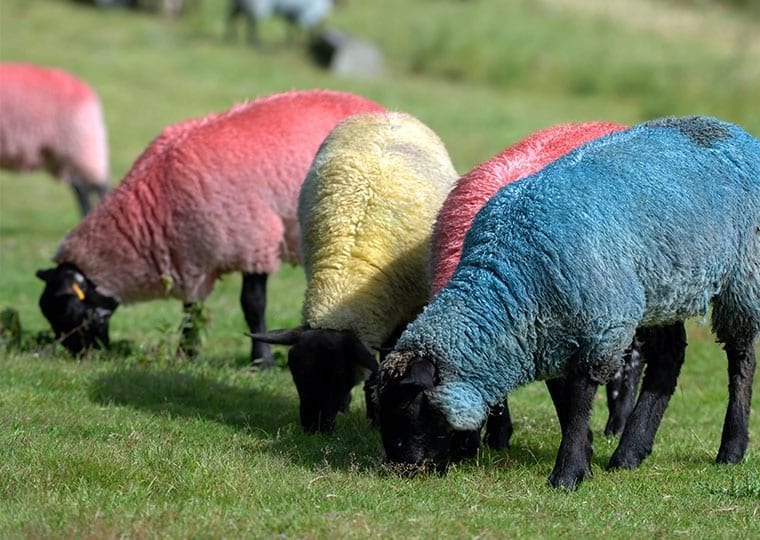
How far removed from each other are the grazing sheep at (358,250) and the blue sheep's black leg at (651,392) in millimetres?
1419

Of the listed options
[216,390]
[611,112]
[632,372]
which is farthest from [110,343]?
[611,112]

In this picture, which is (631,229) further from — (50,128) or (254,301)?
(50,128)

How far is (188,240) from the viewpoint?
9688 millimetres

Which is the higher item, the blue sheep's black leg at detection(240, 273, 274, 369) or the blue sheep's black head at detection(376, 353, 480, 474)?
the blue sheep's black head at detection(376, 353, 480, 474)

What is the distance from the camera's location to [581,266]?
5.98 m

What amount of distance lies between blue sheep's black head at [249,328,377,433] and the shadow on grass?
0.14 metres

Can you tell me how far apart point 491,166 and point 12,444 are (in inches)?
122

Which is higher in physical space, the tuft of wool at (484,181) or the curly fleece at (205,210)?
the tuft of wool at (484,181)

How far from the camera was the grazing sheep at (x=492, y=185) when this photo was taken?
23.5 feet

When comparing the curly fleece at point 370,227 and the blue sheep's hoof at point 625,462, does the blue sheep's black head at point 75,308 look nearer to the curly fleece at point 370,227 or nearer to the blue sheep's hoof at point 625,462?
the curly fleece at point 370,227

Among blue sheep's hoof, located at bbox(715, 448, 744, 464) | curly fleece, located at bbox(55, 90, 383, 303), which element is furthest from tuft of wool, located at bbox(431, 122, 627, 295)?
curly fleece, located at bbox(55, 90, 383, 303)

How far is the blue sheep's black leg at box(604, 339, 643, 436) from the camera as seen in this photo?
815cm

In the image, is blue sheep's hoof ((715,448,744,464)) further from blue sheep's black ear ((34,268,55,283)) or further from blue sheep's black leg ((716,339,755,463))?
blue sheep's black ear ((34,268,55,283))

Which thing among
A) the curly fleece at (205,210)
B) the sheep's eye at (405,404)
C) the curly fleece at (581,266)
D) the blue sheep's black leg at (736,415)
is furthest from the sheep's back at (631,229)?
the curly fleece at (205,210)
